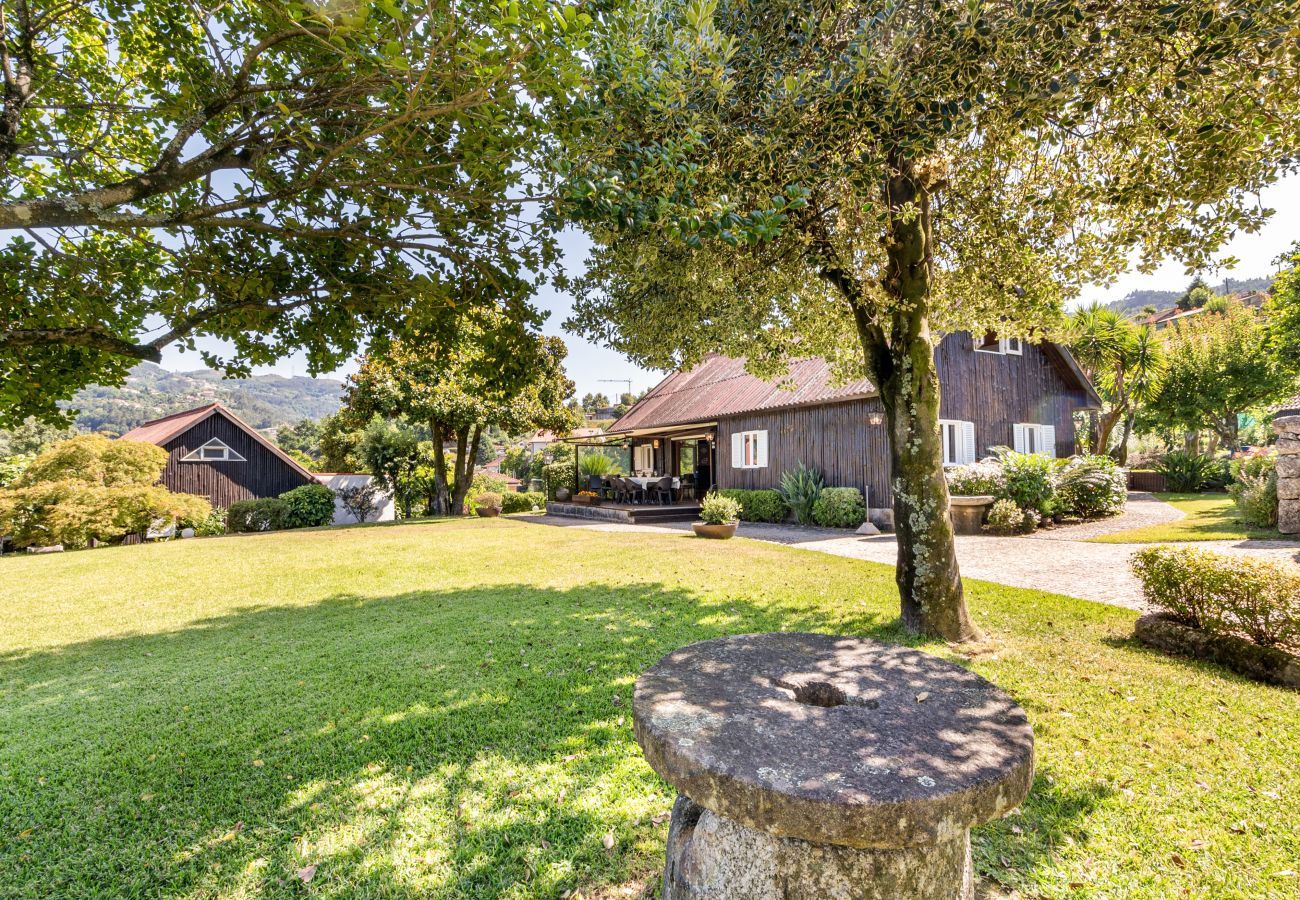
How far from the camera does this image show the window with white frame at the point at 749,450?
59.0 ft

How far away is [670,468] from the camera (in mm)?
25125

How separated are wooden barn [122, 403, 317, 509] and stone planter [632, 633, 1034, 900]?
26430 mm

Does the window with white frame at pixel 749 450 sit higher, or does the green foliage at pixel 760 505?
the window with white frame at pixel 749 450

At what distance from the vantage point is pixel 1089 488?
1361 centimetres

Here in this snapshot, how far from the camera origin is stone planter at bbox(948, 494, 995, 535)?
12.6 meters

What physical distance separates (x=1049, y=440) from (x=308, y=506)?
2536 cm

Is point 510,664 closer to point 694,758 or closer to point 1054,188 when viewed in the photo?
point 694,758

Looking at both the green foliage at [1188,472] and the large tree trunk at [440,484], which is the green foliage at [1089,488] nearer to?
the green foliage at [1188,472]

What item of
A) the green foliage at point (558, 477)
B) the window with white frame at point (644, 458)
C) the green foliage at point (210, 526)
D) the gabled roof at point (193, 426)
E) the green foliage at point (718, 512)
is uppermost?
the gabled roof at point (193, 426)

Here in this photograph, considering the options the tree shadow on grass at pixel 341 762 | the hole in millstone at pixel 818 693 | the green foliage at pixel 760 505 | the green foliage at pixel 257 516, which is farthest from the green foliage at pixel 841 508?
the green foliage at pixel 257 516

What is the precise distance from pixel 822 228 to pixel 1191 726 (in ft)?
15.8

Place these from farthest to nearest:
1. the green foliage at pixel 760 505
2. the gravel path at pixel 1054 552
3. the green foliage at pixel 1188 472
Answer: the green foliage at pixel 1188 472 < the green foliage at pixel 760 505 < the gravel path at pixel 1054 552

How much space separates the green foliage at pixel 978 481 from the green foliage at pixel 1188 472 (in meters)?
15.4

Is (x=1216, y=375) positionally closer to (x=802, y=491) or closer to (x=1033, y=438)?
(x=1033, y=438)
